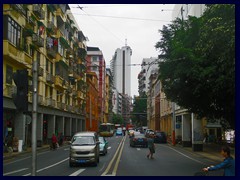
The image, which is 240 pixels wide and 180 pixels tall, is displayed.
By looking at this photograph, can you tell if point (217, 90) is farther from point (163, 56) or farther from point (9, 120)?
point (9, 120)

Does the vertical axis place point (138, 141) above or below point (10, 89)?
below

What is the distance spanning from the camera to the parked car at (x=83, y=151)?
19891 mm

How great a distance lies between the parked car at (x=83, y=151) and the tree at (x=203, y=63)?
5983 millimetres

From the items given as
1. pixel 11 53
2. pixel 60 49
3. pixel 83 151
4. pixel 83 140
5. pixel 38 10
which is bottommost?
pixel 83 151

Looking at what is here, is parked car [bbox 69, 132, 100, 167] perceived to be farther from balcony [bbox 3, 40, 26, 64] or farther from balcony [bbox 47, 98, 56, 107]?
balcony [bbox 47, 98, 56, 107]

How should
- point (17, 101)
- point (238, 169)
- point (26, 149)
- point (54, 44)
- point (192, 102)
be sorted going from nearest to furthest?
point (17, 101)
point (238, 169)
point (54, 44)
point (192, 102)
point (26, 149)

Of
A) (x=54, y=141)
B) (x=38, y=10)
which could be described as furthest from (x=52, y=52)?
(x=54, y=141)

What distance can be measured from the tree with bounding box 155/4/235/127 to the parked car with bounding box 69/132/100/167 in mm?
5983

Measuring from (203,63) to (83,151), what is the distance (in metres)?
7.78

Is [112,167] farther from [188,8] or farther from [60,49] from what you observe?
[188,8]

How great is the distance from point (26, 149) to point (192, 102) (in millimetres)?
16060

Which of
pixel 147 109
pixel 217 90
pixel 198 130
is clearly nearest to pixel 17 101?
pixel 217 90

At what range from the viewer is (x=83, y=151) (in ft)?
66.3

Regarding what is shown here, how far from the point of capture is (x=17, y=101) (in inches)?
319
